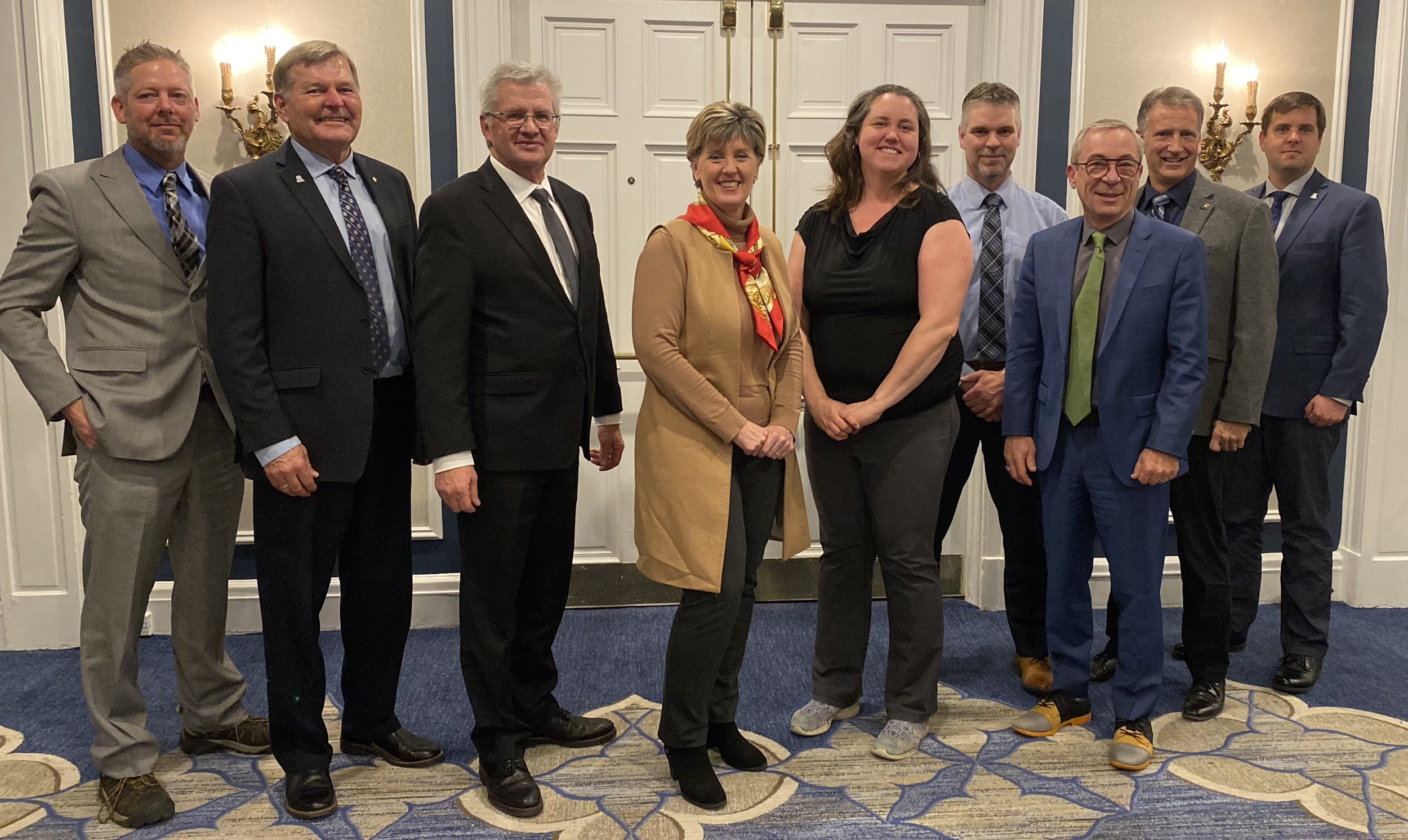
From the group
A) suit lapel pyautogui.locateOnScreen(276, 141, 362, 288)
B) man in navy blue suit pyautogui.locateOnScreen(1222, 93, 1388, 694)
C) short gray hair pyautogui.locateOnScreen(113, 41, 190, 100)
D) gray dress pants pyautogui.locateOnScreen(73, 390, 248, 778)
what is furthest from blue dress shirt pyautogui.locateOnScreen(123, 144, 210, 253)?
man in navy blue suit pyautogui.locateOnScreen(1222, 93, 1388, 694)

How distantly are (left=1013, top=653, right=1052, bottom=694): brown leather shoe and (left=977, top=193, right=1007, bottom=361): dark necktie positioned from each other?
2.93ft

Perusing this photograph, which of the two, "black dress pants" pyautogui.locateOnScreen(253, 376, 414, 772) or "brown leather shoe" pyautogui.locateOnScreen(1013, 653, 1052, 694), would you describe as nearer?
"black dress pants" pyautogui.locateOnScreen(253, 376, 414, 772)

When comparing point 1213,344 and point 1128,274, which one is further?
point 1213,344

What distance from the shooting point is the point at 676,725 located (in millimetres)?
2316

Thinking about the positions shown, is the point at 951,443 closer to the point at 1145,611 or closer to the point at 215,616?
the point at 1145,611

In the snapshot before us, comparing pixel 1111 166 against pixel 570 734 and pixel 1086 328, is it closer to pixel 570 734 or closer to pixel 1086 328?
pixel 1086 328

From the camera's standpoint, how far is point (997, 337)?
2.88 metres

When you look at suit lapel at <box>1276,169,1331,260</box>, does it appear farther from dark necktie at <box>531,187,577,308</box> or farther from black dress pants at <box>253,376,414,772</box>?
black dress pants at <box>253,376,414,772</box>

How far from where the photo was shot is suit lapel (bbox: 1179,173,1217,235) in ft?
8.89

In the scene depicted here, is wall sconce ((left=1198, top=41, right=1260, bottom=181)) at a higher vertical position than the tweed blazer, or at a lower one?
higher

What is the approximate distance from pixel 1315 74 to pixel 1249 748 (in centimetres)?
242

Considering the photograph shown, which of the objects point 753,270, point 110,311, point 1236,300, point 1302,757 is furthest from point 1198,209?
point 110,311

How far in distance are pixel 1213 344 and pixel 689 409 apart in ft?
4.75

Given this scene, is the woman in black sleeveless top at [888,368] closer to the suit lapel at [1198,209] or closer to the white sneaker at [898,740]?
the white sneaker at [898,740]
